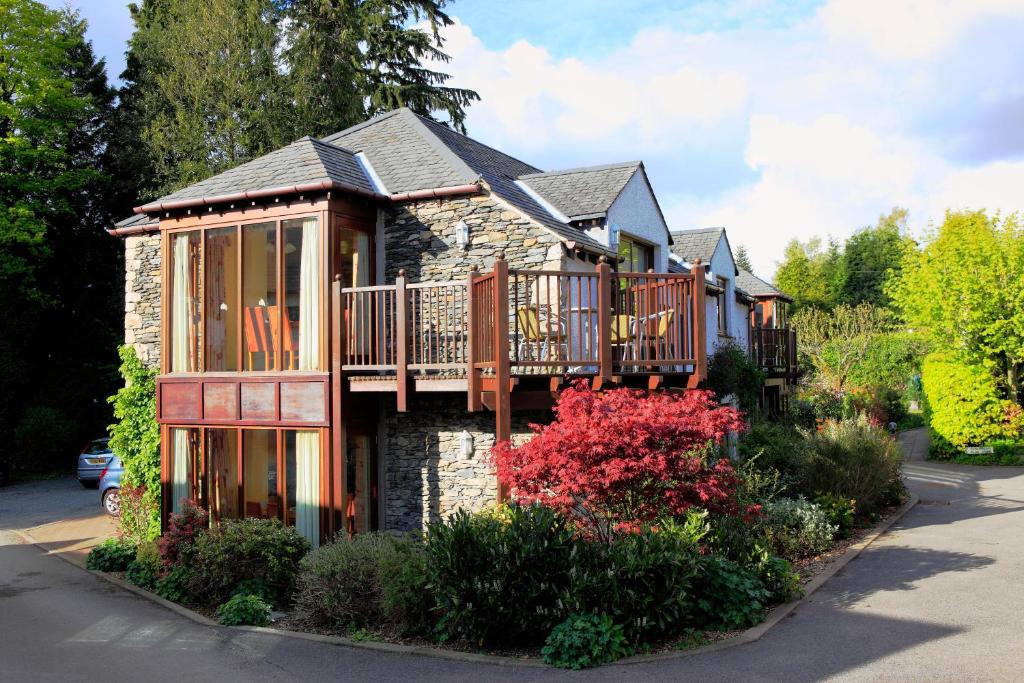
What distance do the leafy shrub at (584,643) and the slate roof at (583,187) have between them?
7.87 meters

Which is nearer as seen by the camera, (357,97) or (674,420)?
(674,420)

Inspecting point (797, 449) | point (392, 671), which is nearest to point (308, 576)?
point (392, 671)

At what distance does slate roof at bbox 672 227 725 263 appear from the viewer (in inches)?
861

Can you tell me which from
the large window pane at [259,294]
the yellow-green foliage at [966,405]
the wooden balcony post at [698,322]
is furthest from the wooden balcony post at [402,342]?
the yellow-green foliage at [966,405]

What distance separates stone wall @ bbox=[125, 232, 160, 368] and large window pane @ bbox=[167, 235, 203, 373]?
188cm

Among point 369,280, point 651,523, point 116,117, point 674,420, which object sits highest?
point 116,117

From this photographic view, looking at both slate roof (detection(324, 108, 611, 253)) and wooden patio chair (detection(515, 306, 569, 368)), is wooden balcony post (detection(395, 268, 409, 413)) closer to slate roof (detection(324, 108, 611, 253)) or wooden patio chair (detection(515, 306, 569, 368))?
wooden patio chair (detection(515, 306, 569, 368))

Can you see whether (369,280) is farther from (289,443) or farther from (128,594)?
(128,594)

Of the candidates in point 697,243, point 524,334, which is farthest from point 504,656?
point 697,243

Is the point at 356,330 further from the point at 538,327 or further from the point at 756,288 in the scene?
the point at 756,288

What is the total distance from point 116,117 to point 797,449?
26.7m

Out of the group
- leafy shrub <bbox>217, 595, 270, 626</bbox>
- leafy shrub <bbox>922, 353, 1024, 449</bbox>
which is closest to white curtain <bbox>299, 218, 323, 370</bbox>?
leafy shrub <bbox>217, 595, 270, 626</bbox>

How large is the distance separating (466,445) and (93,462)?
15037 mm

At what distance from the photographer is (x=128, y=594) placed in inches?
448
